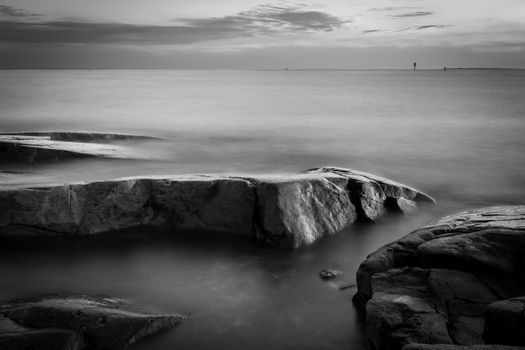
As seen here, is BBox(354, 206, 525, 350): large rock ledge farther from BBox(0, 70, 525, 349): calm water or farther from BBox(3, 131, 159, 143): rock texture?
BBox(3, 131, 159, 143): rock texture

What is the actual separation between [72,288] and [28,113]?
89.0ft

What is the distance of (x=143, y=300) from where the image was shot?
6.60m

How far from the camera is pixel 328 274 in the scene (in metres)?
7.51

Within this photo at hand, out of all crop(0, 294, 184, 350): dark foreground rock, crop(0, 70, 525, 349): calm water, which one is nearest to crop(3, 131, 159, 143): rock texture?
crop(0, 70, 525, 349): calm water

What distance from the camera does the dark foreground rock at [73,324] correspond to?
5020 millimetres

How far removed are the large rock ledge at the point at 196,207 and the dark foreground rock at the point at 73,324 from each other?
2782 millimetres

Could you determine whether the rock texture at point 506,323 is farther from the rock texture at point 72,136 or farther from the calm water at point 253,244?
the rock texture at point 72,136

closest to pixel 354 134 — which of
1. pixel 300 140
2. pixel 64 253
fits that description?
pixel 300 140

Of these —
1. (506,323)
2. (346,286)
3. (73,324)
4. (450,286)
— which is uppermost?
(506,323)

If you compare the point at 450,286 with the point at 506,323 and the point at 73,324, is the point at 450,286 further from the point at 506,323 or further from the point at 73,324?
the point at 73,324

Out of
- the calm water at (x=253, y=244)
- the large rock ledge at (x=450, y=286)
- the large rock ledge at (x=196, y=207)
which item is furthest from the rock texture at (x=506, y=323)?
the large rock ledge at (x=196, y=207)

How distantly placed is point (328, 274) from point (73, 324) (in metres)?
3.85

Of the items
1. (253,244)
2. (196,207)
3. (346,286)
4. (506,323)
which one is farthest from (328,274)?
(506,323)

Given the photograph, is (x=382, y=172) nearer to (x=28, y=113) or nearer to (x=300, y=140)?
(x=300, y=140)
